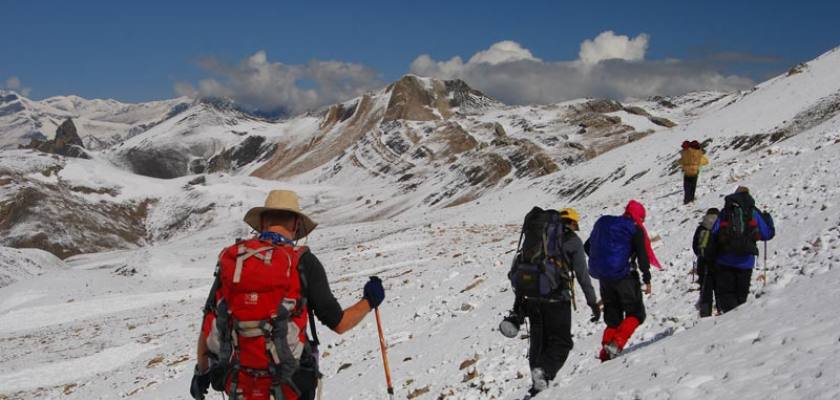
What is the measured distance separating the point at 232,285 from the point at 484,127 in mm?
180069

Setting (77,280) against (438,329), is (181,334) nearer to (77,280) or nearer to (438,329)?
(438,329)

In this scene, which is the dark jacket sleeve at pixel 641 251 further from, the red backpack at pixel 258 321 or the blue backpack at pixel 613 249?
the red backpack at pixel 258 321

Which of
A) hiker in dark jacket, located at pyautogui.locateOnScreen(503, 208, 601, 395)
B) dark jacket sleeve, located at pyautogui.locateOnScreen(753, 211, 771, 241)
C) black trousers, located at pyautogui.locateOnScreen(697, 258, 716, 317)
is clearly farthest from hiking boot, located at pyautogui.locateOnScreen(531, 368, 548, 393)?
dark jacket sleeve, located at pyautogui.locateOnScreen(753, 211, 771, 241)

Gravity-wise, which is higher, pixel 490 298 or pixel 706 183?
pixel 706 183

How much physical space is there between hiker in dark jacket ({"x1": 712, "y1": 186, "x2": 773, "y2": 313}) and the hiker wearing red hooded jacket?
1.47m

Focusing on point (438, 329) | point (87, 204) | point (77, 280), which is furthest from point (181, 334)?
point (87, 204)

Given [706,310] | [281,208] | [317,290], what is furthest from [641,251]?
[281,208]

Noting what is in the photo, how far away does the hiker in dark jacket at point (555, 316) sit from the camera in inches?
334

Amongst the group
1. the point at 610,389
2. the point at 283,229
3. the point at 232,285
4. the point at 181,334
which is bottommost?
the point at 181,334

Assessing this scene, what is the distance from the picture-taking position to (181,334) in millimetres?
27531

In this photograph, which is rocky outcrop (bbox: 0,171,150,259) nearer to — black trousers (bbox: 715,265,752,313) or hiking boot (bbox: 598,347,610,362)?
hiking boot (bbox: 598,347,610,362)

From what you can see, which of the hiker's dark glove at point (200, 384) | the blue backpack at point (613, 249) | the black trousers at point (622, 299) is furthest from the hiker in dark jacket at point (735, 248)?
the hiker's dark glove at point (200, 384)

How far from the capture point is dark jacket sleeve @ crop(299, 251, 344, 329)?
5457 millimetres

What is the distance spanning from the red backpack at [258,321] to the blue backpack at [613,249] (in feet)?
17.6
